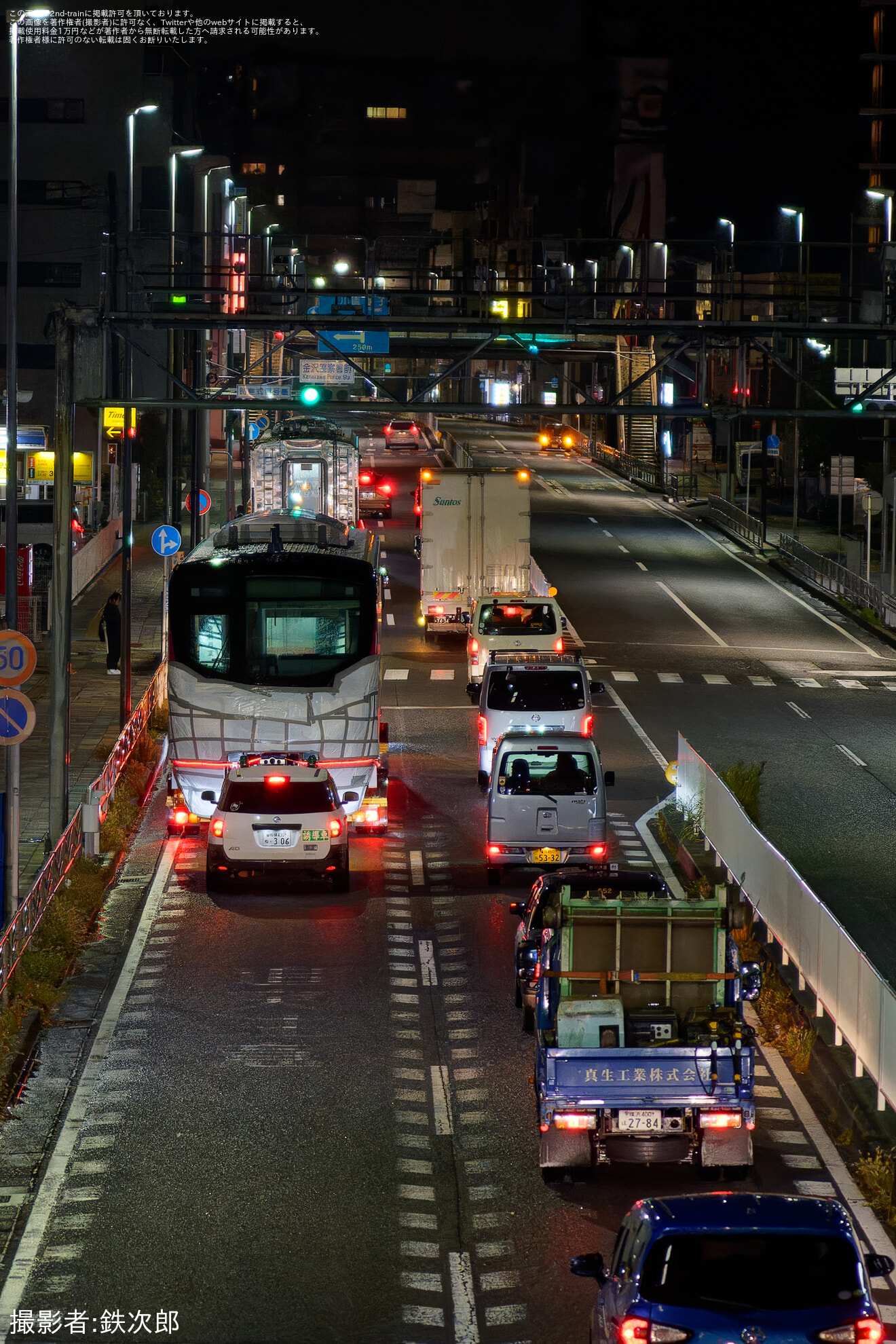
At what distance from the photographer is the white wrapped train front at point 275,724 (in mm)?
27250

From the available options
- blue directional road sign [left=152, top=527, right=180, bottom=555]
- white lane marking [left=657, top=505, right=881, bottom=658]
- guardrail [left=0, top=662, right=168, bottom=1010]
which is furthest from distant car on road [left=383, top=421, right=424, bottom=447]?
guardrail [left=0, top=662, right=168, bottom=1010]

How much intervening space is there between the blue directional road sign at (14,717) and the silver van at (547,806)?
798 cm

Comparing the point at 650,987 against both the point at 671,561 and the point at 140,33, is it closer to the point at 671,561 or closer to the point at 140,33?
the point at 671,561

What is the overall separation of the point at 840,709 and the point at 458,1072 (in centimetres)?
2323

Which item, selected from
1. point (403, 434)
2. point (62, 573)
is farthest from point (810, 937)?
point (403, 434)

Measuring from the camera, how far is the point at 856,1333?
874cm

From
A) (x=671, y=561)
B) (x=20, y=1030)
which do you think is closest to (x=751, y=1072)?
(x=20, y=1030)

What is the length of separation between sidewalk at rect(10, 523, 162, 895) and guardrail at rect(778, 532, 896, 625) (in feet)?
64.8

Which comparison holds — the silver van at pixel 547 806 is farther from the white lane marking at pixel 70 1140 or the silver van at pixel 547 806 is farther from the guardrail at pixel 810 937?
the white lane marking at pixel 70 1140

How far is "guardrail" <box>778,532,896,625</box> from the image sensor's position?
50.7 meters

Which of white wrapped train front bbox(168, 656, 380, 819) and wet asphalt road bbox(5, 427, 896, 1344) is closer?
wet asphalt road bbox(5, 427, 896, 1344)

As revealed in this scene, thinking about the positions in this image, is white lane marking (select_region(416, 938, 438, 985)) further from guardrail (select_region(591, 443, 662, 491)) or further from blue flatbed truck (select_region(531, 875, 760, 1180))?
guardrail (select_region(591, 443, 662, 491))

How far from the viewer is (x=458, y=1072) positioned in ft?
55.3

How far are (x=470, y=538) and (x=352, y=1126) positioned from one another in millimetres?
31257
